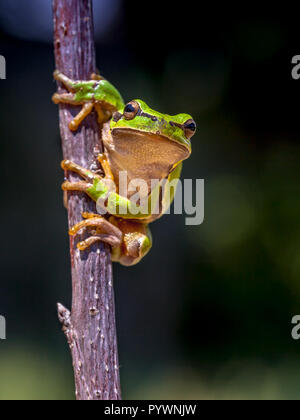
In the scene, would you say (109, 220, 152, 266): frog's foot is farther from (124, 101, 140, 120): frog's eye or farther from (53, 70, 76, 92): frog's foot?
(53, 70, 76, 92): frog's foot

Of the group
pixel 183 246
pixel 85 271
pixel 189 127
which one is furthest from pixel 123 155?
pixel 183 246

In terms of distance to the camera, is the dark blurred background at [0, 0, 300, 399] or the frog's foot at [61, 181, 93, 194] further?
the dark blurred background at [0, 0, 300, 399]

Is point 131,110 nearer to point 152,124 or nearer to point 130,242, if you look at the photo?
point 152,124

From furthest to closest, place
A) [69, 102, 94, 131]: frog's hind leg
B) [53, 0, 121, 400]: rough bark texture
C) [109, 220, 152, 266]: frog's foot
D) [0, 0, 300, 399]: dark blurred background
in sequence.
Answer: [0, 0, 300, 399]: dark blurred background
[109, 220, 152, 266]: frog's foot
[69, 102, 94, 131]: frog's hind leg
[53, 0, 121, 400]: rough bark texture

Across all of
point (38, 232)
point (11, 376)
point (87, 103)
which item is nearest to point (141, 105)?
point (87, 103)

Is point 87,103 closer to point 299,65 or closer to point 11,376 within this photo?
point 11,376

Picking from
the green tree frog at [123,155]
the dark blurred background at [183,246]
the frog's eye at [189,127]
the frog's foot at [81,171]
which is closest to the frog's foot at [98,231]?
the green tree frog at [123,155]

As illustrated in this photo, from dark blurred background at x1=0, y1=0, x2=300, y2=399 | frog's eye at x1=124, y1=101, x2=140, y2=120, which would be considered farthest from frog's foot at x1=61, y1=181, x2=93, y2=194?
dark blurred background at x1=0, y1=0, x2=300, y2=399
